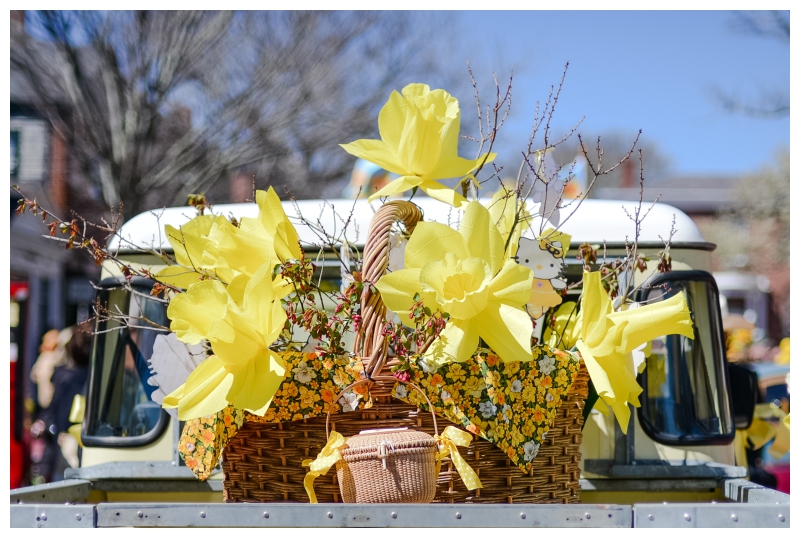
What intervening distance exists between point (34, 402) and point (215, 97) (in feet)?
14.1

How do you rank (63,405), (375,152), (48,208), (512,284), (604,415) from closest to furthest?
(512,284)
(375,152)
(604,415)
(63,405)
(48,208)

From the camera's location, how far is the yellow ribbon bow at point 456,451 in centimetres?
185

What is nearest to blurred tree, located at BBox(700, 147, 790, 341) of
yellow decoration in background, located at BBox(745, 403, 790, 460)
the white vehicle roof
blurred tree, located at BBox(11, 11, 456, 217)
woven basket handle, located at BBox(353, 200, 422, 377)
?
blurred tree, located at BBox(11, 11, 456, 217)

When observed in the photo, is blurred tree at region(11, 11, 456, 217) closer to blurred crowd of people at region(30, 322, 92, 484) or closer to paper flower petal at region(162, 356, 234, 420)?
blurred crowd of people at region(30, 322, 92, 484)

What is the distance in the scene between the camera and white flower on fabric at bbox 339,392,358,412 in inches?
76.2

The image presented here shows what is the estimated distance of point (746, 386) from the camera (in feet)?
13.4

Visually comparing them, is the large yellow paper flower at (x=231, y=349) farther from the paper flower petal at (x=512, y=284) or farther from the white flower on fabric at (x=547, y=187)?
the white flower on fabric at (x=547, y=187)

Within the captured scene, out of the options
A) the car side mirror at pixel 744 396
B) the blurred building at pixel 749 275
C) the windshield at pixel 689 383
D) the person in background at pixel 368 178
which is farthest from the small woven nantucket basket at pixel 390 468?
the blurred building at pixel 749 275

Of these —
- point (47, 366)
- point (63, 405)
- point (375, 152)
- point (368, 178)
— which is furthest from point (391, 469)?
point (47, 366)

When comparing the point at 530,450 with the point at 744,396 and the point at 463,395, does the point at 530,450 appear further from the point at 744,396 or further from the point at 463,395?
the point at 744,396

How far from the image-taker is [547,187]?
2205 millimetres

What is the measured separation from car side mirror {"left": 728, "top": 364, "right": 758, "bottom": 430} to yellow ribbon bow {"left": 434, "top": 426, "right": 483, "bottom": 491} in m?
2.46

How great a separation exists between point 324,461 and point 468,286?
477 millimetres

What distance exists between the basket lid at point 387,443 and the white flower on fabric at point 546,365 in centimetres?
31
